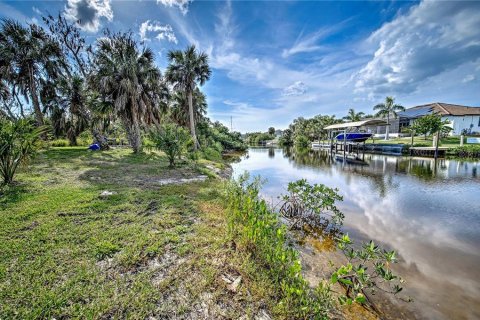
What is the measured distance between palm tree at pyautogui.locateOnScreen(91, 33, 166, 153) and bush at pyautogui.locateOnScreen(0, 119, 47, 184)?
8.51 meters

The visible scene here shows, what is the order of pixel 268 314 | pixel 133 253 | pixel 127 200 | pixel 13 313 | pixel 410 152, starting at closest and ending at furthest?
pixel 13 313
pixel 268 314
pixel 133 253
pixel 127 200
pixel 410 152

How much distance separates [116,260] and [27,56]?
843 inches

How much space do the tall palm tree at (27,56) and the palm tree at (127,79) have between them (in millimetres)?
4851

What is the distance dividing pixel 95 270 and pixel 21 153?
22.2 ft

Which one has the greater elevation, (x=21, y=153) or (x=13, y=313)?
(x=21, y=153)

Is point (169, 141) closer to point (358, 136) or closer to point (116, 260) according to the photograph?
point (116, 260)

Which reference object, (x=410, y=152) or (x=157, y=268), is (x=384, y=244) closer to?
(x=157, y=268)

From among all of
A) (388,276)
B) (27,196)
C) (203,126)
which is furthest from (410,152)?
(27,196)

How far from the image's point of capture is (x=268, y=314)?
2.65 m

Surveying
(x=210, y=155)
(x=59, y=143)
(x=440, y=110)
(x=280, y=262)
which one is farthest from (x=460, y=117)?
(x=59, y=143)

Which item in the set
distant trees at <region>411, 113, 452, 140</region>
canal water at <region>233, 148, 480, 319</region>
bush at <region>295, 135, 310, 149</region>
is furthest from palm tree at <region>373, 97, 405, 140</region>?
canal water at <region>233, 148, 480, 319</region>

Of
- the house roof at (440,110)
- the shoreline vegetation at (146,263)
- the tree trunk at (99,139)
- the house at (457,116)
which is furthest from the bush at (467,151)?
the tree trunk at (99,139)

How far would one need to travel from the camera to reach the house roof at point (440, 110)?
3662 cm

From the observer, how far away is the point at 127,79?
1477 centimetres
